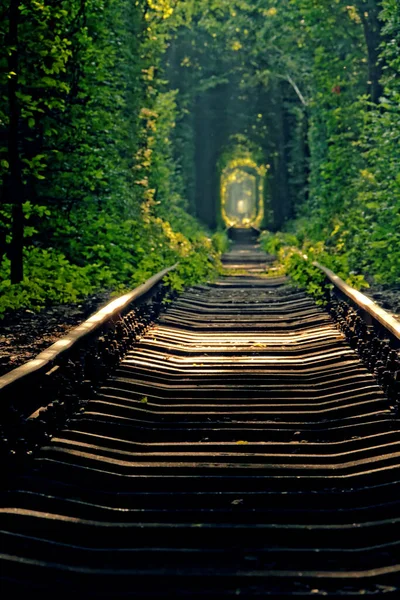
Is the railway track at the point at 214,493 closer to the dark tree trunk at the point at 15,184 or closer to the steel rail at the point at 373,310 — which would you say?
the steel rail at the point at 373,310

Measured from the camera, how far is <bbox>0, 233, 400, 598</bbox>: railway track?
11.6 feet

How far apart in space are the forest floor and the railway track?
895 mm

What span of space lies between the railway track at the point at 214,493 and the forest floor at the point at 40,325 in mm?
895

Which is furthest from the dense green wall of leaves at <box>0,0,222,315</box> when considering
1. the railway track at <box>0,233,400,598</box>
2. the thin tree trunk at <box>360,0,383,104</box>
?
the thin tree trunk at <box>360,0,383,104</box>

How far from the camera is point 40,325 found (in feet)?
30.2

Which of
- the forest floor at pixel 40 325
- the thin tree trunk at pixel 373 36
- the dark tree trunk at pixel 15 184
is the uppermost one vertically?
the thin tree trunk at pixel 373 36

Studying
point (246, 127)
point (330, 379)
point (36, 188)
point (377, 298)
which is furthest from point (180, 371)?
point (246, 127)

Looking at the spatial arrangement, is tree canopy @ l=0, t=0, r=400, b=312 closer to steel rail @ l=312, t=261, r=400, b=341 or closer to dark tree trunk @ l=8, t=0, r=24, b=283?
dark tree trunk @ l=8, t=0, r=24, b=283

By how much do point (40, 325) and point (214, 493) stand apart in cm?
523

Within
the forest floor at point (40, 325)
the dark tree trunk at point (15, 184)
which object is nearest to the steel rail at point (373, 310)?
the forest floor at point (40, 325)

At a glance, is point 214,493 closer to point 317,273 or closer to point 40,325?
point 40,325

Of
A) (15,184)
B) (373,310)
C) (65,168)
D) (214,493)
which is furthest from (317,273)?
(214,493)

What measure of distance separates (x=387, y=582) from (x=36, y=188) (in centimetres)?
1077

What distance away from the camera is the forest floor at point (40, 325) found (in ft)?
24.2
